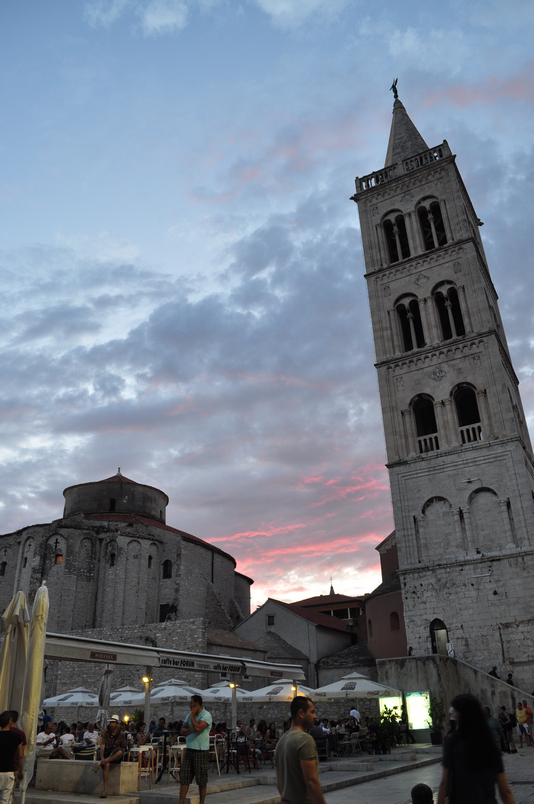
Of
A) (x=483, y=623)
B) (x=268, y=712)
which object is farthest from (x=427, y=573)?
(x=268, y=712)

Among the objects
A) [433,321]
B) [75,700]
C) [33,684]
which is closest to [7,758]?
[33,684]

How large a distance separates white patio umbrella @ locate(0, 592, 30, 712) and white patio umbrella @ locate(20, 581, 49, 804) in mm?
263

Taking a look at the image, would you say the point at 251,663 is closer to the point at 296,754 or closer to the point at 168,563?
the point at 296,754

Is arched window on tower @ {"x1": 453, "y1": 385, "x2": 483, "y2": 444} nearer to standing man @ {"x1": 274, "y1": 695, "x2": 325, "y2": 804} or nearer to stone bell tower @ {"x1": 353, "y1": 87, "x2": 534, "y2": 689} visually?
stone bell tower @ {"x1": 353, "y1": 87, "x2": 534, "y2": 689}

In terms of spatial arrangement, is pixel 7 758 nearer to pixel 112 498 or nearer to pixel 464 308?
pixel 464 308

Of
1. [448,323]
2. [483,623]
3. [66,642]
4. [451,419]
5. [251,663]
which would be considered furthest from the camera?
[448,323]

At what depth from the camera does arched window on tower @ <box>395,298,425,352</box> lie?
3303 cm

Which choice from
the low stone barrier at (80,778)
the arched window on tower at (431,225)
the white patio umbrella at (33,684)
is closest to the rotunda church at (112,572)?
the arched window on tower at (431,225)

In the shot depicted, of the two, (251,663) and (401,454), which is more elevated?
(401,454)

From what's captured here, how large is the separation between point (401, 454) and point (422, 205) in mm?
15190

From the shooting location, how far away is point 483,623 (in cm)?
2498

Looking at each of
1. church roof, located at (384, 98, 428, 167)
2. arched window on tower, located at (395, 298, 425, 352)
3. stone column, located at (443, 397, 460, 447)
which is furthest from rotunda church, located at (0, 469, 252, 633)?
church roof, located at (384, 98, 428, 167)

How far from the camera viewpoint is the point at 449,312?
31.7 m

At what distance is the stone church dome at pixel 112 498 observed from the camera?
4988 cm
